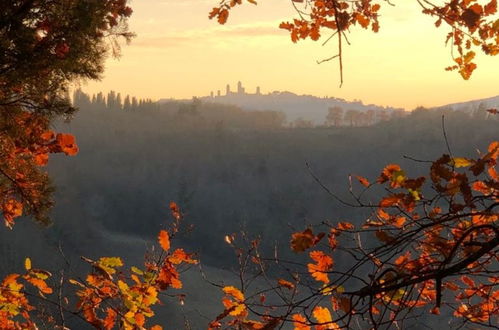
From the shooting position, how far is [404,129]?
458ft

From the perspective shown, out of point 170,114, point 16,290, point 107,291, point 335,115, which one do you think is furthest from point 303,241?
point 335,115

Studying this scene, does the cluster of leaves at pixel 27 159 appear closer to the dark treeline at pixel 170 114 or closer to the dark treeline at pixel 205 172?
the dark treeline at pixel 205 172

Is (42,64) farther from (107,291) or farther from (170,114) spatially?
(170,114)

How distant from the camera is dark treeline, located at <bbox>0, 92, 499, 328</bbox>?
86.8 m

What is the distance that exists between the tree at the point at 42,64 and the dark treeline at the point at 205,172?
64.3 metres

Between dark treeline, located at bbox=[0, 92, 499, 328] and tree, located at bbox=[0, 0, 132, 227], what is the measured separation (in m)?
Result: 64.3

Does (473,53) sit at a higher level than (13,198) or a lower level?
higher

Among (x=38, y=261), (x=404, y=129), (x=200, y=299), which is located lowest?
(x=200, y=299)

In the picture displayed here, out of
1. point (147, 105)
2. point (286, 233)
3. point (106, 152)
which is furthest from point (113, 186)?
point (147, 105)

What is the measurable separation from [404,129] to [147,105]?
70.2 m

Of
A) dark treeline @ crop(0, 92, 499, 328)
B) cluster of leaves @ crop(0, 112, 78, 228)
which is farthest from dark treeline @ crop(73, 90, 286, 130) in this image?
cluster of leaves @ crop(0, 112, 78, 228)

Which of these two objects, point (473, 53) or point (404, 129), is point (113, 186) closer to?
point (404, 129)

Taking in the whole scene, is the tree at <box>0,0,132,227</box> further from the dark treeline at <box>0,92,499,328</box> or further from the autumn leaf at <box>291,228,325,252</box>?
the dark treeline at <box>0,92,499,328</box>

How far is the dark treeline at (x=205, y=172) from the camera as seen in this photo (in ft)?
285
